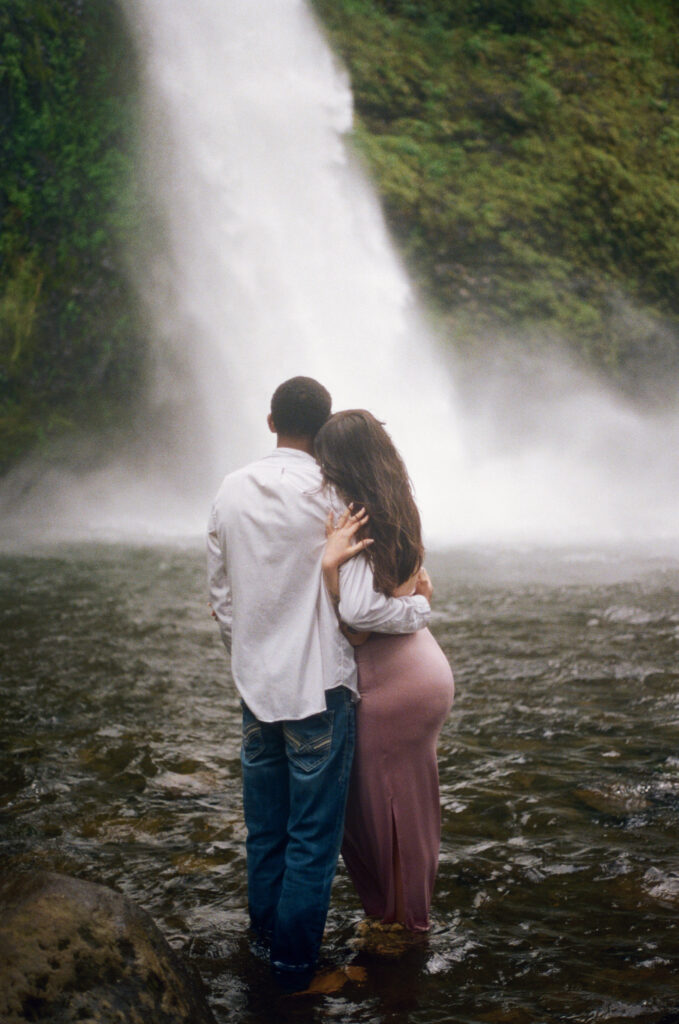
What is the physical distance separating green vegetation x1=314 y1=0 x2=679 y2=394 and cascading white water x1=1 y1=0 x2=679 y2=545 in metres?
1.42

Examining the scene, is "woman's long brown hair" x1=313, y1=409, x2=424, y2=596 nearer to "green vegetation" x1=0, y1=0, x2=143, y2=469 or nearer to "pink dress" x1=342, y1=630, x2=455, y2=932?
"pink dress" x1=342, y1=630, x2=455, y2=932

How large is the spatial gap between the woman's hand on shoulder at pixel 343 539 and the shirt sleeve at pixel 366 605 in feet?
0.13

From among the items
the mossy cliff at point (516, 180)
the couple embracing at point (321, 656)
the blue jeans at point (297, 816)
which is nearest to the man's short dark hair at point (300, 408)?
the couple embracing at point (321, 656)

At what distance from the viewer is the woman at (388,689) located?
8.39 feet

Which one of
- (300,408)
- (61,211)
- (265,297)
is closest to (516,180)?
(265,297)

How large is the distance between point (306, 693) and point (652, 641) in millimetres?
5084

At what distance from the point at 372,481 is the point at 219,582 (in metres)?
0.54

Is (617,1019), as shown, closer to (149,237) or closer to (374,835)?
(374,835)

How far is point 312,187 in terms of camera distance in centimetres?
1583

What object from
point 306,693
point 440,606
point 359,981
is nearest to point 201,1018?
point 359,981

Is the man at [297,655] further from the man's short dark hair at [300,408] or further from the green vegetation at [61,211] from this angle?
the green vegetation at [61,211]

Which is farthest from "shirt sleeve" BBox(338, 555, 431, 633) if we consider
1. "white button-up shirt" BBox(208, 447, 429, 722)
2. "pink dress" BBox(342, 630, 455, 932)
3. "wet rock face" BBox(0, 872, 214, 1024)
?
"wet rock face" BBox(0, 872, 214, 1024)

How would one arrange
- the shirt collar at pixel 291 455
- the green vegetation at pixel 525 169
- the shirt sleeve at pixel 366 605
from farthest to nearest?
the green vegetation at pixel 525 169 < the shirt collar at pixel 291 455 < the shirt sleeve at pixel 366 605

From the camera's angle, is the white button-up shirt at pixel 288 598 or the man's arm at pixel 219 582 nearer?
the white button-up shirt at pixel 288 598
